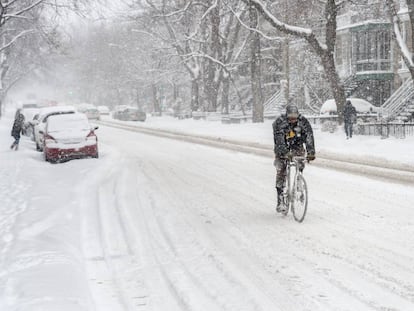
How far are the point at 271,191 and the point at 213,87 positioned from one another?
114 feet

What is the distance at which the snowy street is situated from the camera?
221 inches

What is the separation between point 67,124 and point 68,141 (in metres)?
1.08

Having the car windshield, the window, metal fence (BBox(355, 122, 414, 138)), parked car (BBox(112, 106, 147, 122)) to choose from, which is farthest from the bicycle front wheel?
parked car (BBox(112, 106, 147, 122))

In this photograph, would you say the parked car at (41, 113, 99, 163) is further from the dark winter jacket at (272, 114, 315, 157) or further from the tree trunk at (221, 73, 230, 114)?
the tree trunk at (221, 73, 230, 114)

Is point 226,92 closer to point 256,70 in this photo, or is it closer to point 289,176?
point 256,70

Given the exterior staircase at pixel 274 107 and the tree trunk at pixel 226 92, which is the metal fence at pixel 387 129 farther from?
the tree trunk at pixel 226 92

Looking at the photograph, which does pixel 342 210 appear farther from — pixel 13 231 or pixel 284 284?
pixel 13 231

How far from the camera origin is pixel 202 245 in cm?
777

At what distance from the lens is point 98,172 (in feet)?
52.3

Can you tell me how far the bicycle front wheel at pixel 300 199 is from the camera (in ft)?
29.8

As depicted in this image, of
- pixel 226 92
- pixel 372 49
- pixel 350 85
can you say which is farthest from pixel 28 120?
pixel 372 49

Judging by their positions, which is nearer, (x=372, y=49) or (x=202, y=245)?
(x=202, y=245)

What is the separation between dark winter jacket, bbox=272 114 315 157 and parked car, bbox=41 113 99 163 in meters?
11.3

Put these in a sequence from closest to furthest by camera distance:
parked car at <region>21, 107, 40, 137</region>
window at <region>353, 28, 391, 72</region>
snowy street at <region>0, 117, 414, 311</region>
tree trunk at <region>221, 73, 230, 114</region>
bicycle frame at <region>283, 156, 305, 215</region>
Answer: snowy street at <region>0, 117, 414, 311</region> → bicycle frame at <region>283, 156, 305, 215</region> → parked car at <region>21, 107, 40, 137</region> → window at <region>353, 28, 391, 72</region> → tree trunk at <region>221, 73, 230, 114</region>
